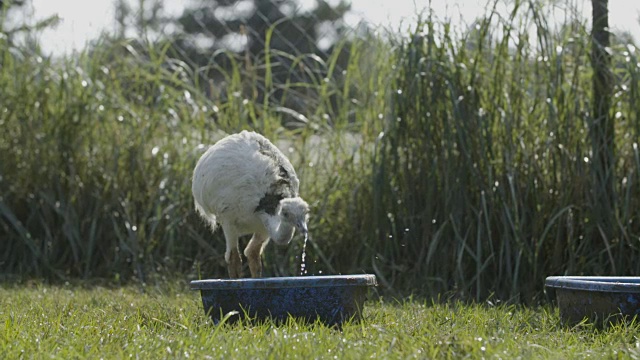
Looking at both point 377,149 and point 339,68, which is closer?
point 377,149

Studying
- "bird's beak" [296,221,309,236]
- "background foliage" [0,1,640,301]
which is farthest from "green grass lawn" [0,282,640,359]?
"background foliage" [0,1,640,301]

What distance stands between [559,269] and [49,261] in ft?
11.2

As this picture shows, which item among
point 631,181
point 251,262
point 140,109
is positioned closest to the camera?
point 251,262

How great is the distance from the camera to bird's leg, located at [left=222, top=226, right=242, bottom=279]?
17.8ft

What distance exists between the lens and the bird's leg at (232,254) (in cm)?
542

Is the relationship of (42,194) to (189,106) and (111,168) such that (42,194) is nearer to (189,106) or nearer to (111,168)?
(111,168)

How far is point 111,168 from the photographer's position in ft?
23.9

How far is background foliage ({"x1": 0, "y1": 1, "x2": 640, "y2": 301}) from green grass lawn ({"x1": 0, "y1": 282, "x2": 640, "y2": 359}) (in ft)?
3.68

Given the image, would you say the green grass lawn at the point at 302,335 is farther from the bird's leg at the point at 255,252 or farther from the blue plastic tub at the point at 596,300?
the bird's leg at the point at 255,252

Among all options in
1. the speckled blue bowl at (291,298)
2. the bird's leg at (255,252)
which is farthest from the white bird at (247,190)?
the speckled blue bowl at (291,298)

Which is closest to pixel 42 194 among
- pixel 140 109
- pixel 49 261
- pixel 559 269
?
pixel 49 261

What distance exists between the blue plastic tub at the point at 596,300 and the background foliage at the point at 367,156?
5.04 feet

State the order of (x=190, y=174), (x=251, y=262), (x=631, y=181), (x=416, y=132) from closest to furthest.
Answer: (x=251, y=262) → (x=631, y=181) → (x=416, y=132) → (x=190, y=174)

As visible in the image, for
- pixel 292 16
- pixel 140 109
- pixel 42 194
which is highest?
pixel 292 16
